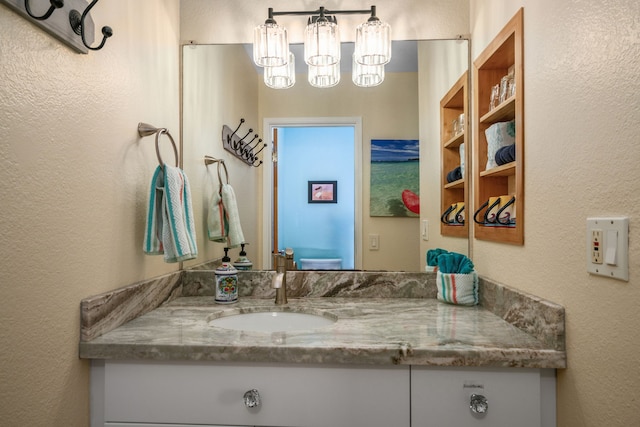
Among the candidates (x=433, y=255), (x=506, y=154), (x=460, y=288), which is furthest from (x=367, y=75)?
(x=460, y=288)

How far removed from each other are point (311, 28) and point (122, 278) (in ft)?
3.69

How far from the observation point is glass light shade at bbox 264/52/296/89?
1.67 m

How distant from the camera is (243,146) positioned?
1705mm

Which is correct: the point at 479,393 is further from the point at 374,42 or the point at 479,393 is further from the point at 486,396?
the point at 374,42

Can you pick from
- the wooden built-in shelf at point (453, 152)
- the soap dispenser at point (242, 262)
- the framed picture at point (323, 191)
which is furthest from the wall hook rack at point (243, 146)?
the wooden built-in shelf at point (453, 152)

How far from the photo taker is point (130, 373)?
105 centimetres

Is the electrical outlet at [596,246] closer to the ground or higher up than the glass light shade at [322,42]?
closer to the ground

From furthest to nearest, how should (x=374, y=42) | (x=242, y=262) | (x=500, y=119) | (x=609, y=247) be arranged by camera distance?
(x=242, y=262)
(x=374, y=42)
(x=500, y=119)
(x=609, y=247)

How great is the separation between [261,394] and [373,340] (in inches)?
12.0

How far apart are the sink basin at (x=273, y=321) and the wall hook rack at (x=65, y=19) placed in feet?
2.92

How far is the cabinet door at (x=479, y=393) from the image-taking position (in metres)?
1.00

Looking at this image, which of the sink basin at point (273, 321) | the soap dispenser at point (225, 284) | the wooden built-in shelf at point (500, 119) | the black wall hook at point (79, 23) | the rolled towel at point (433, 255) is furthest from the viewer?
the rolled towel at point (433, 255)

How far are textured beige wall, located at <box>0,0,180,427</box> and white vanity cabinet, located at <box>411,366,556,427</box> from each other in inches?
32.9

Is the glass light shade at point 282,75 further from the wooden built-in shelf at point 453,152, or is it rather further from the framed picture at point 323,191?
the wooden built-in shelf at point 453,152
